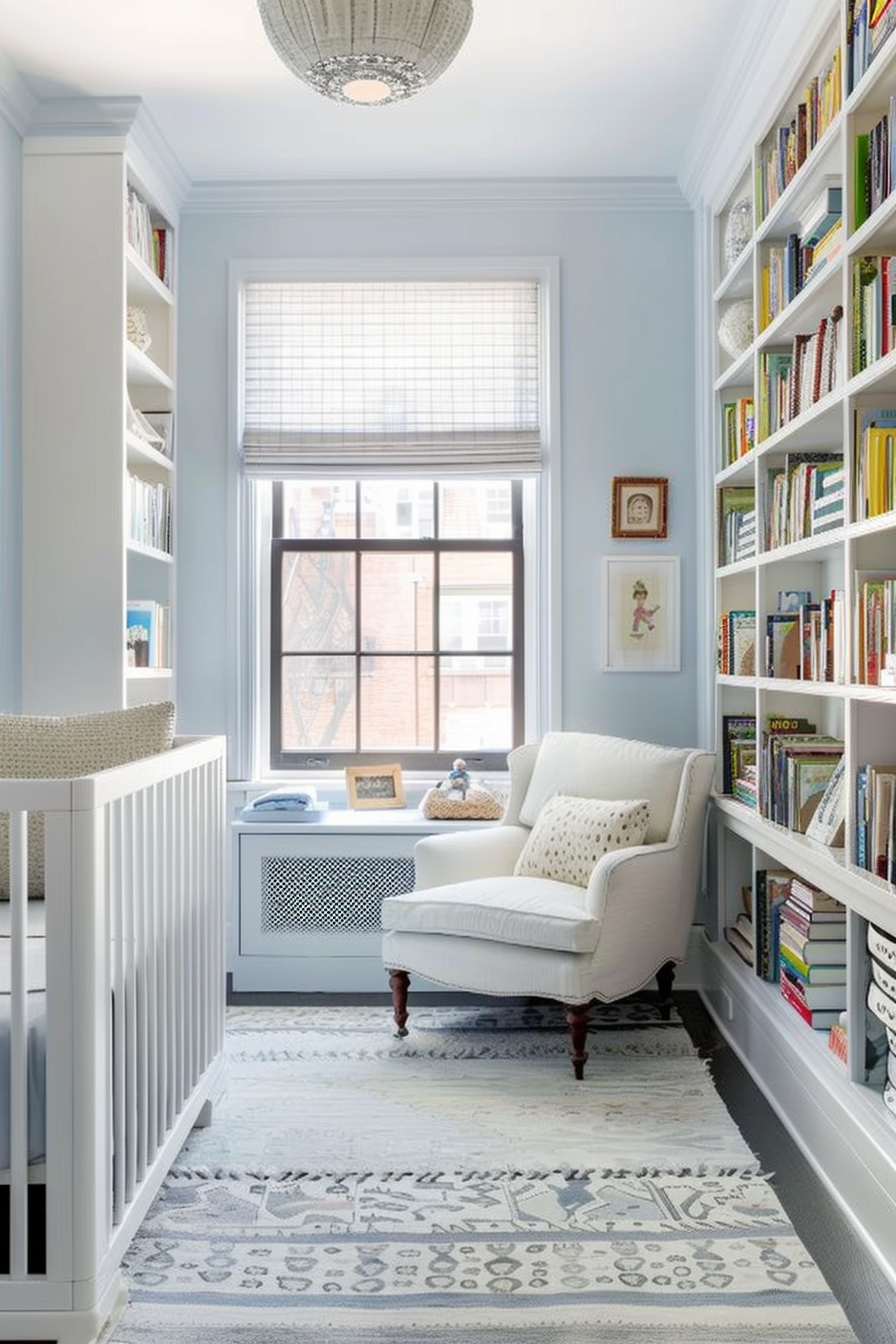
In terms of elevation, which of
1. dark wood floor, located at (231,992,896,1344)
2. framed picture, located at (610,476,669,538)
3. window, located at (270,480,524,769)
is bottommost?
dark wood floor, located at (231,992,896,1344)

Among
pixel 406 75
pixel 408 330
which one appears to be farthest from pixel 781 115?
pixel 408 330

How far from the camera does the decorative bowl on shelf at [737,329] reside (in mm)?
3496

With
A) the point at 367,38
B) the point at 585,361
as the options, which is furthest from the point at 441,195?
the point at 367,38

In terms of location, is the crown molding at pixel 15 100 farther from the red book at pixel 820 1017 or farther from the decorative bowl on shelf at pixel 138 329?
the red book at pixel 820 1017

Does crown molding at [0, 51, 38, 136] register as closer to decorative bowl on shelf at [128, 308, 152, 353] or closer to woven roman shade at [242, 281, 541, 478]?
decorative bowl on shelf at [128, 308, 152, 353]

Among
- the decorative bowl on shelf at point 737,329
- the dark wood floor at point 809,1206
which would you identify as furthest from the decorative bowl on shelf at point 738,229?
the dark wood floor at point 809,1206

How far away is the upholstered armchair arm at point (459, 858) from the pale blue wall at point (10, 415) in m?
1.33

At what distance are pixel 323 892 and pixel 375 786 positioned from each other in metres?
0.45

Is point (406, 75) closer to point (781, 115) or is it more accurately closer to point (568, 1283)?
point (781, 115)

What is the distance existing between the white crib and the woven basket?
186 cm

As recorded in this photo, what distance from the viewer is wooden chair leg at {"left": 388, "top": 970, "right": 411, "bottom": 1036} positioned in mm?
3332

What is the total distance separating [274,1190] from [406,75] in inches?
90.6

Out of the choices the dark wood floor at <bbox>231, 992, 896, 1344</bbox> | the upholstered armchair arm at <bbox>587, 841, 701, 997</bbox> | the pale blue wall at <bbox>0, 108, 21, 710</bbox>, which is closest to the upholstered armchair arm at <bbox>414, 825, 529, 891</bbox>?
the upholstered armchair arm at <bbox>587, 841, 701, 997</bbox>

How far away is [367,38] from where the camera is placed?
230cm
